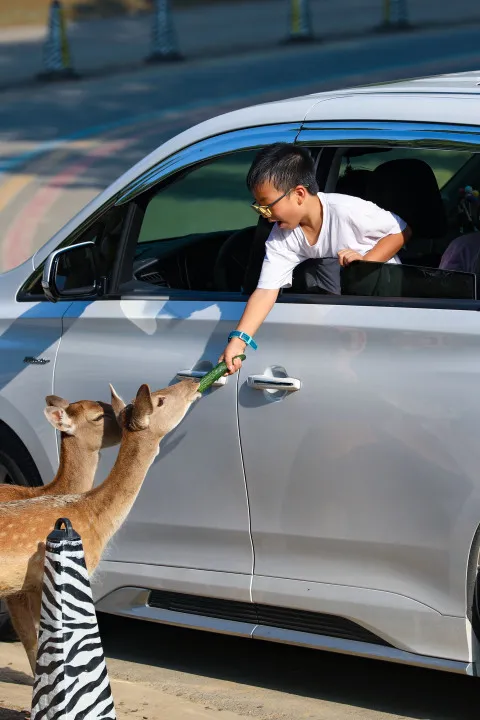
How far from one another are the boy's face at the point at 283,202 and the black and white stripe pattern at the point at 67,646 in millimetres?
1318

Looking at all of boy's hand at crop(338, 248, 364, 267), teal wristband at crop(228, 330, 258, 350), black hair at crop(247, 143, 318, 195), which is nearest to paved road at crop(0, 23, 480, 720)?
teal wristband at crop(228, 330, 258, 350)

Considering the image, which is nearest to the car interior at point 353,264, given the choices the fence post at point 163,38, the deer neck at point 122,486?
the deer neck at point 122,486

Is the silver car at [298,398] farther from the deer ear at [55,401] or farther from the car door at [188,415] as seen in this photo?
the deer ear at [55,401]

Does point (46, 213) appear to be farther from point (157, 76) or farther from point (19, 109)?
point (157, 76)

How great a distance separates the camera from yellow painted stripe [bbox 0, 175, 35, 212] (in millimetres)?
15185

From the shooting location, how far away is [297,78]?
21969mm

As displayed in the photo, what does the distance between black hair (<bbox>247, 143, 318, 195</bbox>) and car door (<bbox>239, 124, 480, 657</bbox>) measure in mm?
133

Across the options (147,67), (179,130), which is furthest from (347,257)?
(147,67)

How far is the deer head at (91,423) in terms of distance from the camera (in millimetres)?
4207

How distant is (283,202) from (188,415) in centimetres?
80

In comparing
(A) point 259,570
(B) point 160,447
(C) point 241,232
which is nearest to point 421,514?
(A) point 259,570

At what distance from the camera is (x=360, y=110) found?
420 cm

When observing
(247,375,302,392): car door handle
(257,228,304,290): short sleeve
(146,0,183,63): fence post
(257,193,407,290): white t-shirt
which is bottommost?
(247,375,302,392): car door handle

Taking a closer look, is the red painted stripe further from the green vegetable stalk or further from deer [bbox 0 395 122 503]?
the green vegetable stalk
